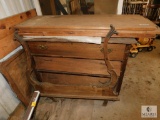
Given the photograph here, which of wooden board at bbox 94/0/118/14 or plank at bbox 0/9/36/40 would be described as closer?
plank at bbox 0/9/36/40

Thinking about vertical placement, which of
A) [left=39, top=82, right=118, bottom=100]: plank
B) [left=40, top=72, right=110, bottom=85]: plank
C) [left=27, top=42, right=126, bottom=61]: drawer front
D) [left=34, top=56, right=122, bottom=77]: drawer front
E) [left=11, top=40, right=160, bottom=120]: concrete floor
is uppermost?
[left=27, top=42, right=126, bottom=61]: drawer front

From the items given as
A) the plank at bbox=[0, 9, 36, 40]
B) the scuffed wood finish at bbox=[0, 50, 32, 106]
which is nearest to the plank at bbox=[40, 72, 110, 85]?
the scuffed wood finish at bbox=[0, 50, 32, 106]

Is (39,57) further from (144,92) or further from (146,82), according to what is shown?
(146,82)

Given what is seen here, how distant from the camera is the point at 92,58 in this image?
1.22 meters

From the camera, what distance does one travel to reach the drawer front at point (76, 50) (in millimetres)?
1139

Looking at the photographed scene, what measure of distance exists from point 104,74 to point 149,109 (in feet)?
2.48

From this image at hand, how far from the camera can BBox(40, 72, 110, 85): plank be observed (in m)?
1.40

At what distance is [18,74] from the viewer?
140 centimetres

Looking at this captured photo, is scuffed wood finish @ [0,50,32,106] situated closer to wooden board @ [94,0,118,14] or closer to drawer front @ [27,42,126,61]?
drawer front @ [27,42,126,61]

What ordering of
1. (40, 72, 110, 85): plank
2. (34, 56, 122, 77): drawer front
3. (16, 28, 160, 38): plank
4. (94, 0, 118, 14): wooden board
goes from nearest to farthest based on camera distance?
(16, 28, 160, 38): plank → (34, 56, 122, 77): drawer front → (40, 72, 110, 85): plank → (94, 0, 118, 14): wooden board

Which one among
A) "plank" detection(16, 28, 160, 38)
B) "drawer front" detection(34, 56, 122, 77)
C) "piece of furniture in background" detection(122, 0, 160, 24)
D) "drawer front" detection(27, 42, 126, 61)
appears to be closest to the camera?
"plank" detection(16, 28, 160, 38)

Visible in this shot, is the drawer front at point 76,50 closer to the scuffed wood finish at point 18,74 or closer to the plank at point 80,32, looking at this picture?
the plank at point 80,32

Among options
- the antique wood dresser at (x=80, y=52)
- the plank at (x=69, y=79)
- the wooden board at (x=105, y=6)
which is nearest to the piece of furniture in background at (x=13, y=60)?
the antique wood dresser at (x=80, y=52)

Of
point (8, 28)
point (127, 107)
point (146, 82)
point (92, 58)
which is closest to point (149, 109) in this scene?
point (127, 107)
